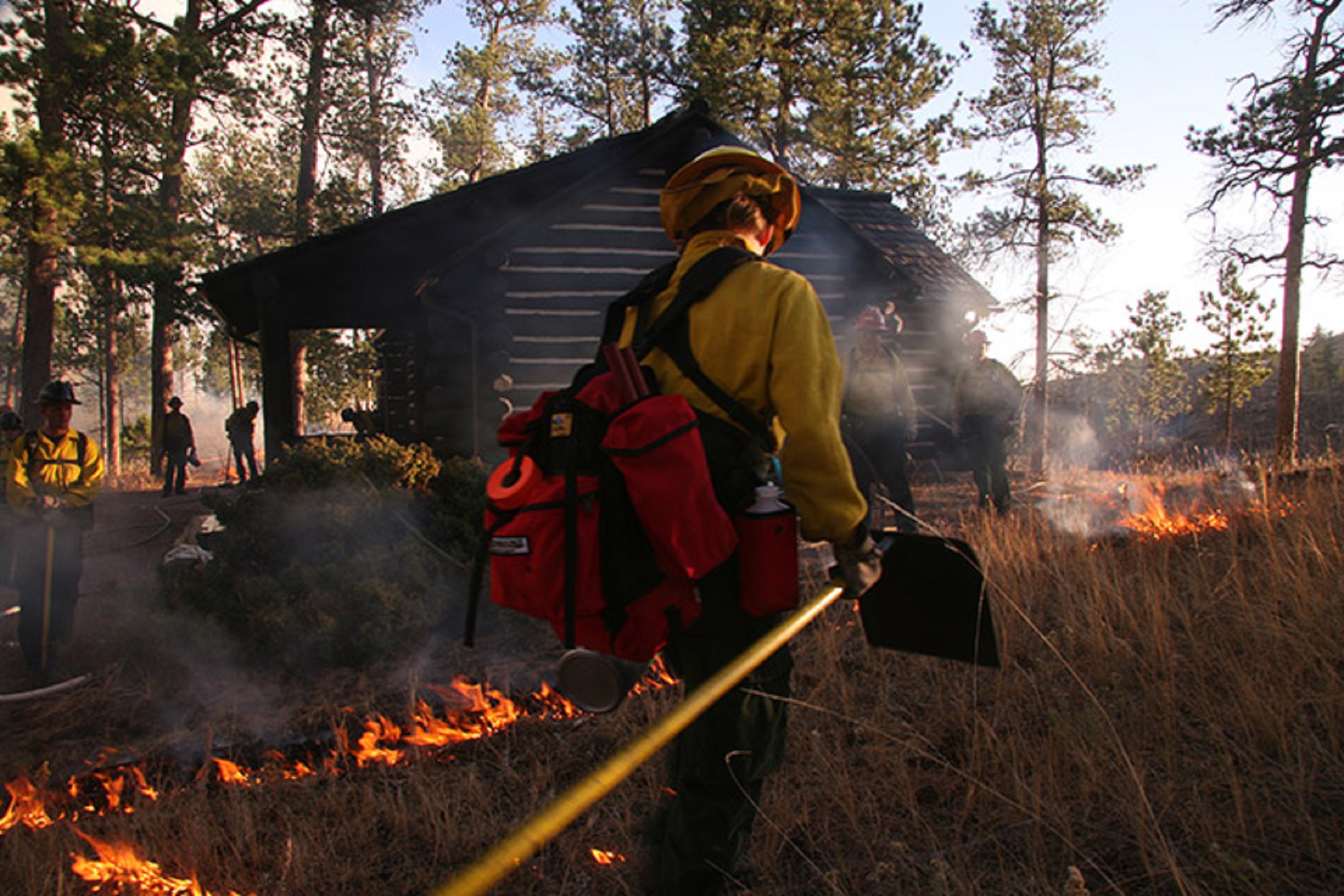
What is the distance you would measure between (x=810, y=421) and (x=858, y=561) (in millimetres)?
417

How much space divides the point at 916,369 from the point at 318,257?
32.0 ft

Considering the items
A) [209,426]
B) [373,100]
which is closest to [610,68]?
[373,100]

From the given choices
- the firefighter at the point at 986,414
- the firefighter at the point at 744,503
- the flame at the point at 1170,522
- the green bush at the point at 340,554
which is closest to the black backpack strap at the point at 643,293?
the firefighter at the point at 744,503

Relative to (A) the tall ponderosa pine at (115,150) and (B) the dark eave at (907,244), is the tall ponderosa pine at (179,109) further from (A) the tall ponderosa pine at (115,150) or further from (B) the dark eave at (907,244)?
(B) the dark eave at (907,244)

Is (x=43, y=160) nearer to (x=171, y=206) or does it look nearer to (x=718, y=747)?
(x=171, y=206)

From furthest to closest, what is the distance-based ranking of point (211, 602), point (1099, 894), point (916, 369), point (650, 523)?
point (916, 369)
point (211, 602)
point (1099, 894)
point (650, 523)

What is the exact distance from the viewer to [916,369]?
513 inches

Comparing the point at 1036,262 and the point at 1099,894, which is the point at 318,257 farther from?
the point at 1036,262

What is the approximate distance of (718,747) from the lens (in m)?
1.91

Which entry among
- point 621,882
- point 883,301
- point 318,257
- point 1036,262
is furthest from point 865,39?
point 621,882

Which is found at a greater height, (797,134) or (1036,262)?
(797,134)

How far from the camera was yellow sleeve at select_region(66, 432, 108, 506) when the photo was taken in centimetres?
561

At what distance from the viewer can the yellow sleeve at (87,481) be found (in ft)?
18.4

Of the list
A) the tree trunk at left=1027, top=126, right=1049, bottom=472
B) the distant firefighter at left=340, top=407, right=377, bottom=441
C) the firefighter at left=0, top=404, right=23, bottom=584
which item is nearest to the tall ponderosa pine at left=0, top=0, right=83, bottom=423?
the distant firefighter at left=340, top=407, right=377, bottom=441
